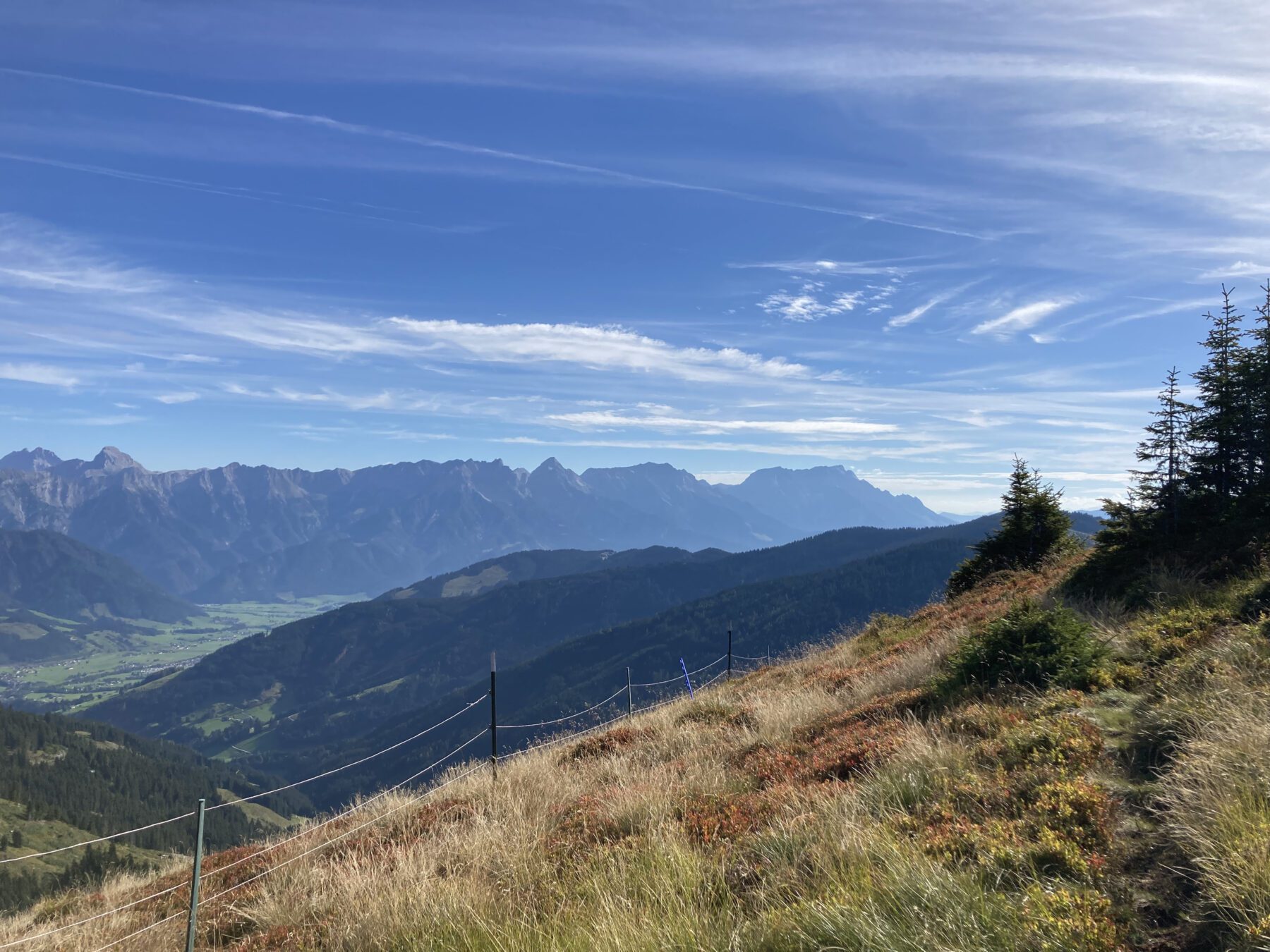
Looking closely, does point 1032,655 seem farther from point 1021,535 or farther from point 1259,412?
point 1021,535

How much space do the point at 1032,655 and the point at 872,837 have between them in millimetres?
5760

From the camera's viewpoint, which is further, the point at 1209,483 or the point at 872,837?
the point at 1209,483

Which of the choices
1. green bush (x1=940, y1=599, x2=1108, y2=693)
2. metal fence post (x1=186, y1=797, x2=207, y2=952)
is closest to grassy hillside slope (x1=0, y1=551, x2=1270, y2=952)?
green bush (x1=940, y1=599, x2=1108, y2=693)

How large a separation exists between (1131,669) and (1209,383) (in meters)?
10.2

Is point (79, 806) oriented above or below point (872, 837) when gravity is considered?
below

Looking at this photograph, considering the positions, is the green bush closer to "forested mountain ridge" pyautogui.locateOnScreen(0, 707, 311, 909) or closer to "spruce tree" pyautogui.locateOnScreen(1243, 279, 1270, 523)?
"spruce tree" pyautogui.locateOnScreen(1243, 279, 1270, 523)

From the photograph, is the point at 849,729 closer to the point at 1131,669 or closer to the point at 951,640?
the point at 1131,669

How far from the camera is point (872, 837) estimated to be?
5082 millimetres

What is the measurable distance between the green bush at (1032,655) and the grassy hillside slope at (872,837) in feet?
0.48

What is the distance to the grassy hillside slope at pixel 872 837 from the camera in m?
4.18

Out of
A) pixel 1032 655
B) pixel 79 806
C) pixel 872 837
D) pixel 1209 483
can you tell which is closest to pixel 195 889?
pixel 872 837

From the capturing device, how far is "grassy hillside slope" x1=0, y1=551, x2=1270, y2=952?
418 centimetres

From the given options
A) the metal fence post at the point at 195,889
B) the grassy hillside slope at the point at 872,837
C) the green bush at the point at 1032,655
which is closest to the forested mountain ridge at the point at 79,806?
the metal fence post at the point at 195,889

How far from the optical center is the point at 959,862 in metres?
4.63
